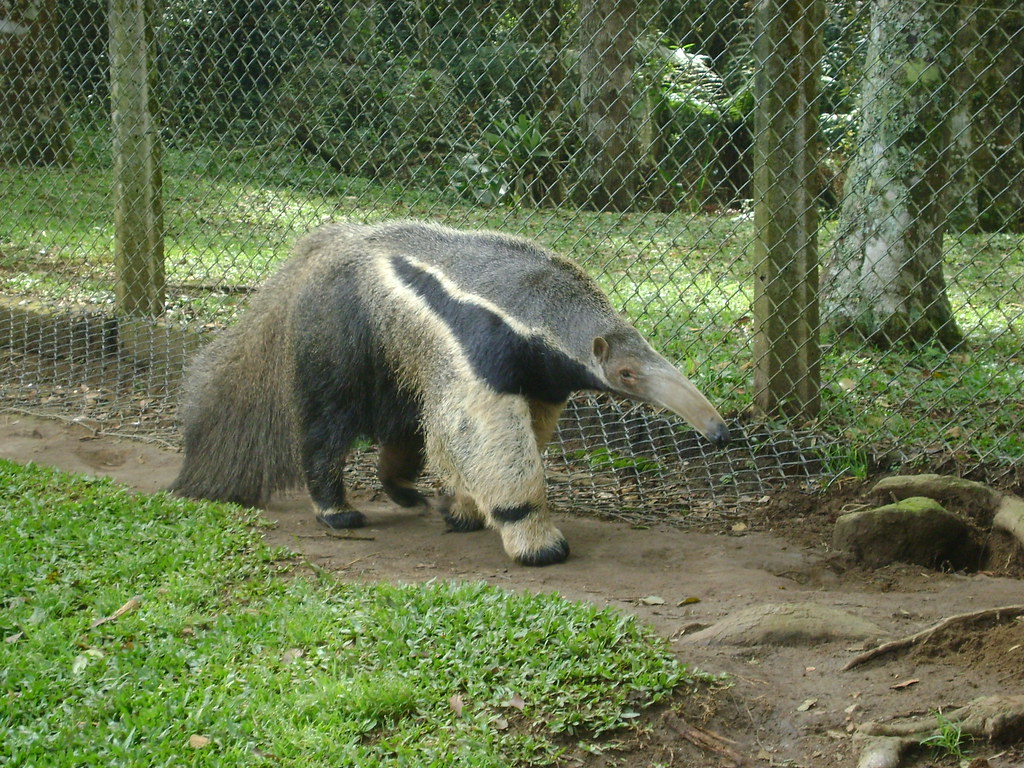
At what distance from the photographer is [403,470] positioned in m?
5.77

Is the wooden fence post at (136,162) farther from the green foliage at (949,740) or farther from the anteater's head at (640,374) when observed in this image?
the green foliage at (949,740)

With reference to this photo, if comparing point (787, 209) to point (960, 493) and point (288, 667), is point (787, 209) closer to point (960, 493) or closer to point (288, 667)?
point (960, 493)

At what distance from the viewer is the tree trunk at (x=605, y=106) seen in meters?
6.25

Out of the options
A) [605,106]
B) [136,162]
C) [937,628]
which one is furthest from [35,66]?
[937,628]

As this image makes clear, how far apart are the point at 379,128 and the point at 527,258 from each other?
3938 mm

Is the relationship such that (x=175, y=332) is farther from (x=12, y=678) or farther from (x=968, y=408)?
→ (x=968, y=408)

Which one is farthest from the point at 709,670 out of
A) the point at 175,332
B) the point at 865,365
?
the point at 175,332

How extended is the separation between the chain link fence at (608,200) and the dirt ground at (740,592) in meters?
0.52

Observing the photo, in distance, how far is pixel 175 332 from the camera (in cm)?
738

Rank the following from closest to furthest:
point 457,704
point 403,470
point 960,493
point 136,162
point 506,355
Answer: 1. point 457,704
2. point 506,355
3. point 960,493
4. point 403,470
5. point 136,162

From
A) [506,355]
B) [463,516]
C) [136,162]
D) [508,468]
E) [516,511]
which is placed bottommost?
[463,516]

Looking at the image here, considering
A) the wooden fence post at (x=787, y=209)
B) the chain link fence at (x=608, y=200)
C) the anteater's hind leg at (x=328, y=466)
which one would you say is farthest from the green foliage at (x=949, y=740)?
the anteater's hind leg at (x=328, y=466)

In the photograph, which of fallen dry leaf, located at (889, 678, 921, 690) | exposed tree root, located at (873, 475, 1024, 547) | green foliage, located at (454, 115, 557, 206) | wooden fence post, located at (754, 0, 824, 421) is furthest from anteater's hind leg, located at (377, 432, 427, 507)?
fallen dry leaf, located at (889, 678, 921, 690)

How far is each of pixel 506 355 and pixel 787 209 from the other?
188cm
